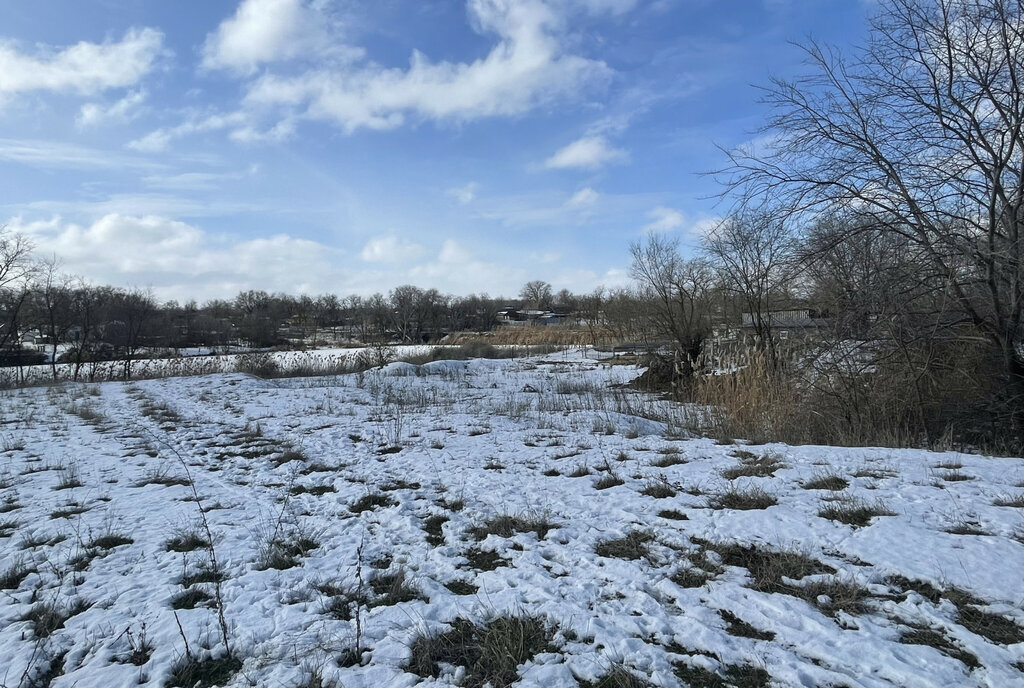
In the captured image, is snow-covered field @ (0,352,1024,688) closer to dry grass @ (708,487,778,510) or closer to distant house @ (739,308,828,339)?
dry grass @ (708,487,778,510)

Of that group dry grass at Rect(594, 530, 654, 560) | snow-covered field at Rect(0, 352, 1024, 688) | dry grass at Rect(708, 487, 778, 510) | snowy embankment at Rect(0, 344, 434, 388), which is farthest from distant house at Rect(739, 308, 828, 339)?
snowy embankment at Rect(0, 344, 434, 388)

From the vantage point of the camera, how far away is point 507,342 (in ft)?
118

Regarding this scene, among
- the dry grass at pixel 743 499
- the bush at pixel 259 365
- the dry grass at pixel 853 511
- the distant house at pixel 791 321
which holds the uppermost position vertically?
the distant house at pixel 791 321

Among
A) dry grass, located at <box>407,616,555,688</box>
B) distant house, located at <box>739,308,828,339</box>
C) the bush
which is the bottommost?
dry grass, located at <box>407,616,555,688</box>

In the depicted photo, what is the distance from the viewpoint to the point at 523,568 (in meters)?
3.53

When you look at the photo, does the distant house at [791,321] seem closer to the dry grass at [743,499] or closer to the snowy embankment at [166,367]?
the dry grass at [743,499]

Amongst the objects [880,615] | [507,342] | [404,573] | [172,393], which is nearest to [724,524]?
[880,615]

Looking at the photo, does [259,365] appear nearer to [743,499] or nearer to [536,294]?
[743,499]

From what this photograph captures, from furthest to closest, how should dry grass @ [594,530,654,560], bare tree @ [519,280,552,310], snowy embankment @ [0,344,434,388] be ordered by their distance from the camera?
bare tree @ [519,280,552,310] < snowy embankment @ [0,344,434,388] < dry grass @ [594,530,654,560]

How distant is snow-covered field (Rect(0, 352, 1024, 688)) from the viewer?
2496mm

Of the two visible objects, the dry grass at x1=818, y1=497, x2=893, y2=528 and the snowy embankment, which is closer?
the dry grass at x1=818, y1=497, x2=893, y2=528

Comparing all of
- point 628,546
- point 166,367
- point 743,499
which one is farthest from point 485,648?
point 166,367

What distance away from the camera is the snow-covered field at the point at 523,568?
2.50 m

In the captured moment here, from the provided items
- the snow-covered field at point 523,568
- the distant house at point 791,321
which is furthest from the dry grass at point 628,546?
the distant house at point 791,321
